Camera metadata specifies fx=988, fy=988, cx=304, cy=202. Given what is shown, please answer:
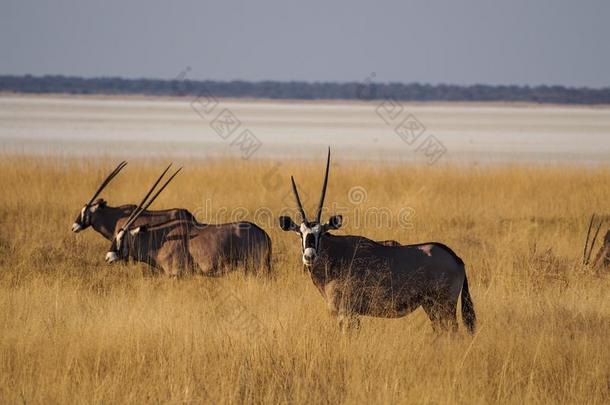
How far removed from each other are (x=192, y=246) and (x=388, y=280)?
2.84 meters

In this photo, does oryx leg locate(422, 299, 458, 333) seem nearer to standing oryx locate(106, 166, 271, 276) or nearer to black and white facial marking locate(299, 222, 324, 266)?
black and white facial marking locate(299, 222, 324, 266)

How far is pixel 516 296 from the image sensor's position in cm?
834

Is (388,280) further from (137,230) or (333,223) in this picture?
(137,230)

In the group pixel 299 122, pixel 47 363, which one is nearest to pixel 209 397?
pixel 47 363

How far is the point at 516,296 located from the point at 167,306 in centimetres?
292

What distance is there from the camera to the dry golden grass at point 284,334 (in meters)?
5.98

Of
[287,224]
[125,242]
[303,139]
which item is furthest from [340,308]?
[303,139]

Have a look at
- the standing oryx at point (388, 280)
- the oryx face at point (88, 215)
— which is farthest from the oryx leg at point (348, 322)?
the oryx face at point (88, 215)

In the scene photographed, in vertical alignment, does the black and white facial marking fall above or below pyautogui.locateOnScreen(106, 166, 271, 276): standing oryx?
above

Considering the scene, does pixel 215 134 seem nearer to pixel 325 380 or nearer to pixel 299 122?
pixel 299 122

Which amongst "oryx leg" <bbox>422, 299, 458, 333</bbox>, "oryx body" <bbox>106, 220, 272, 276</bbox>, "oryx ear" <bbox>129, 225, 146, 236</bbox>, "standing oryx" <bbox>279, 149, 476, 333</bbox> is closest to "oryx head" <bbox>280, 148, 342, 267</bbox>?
"standing oryx" <bbox>279, 149, 476, 333</bbox>

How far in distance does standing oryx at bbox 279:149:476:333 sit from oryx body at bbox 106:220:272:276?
1.95 metres

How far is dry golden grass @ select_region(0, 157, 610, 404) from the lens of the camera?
19.6 feet

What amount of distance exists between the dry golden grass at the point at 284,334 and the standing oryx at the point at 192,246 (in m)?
0.24
